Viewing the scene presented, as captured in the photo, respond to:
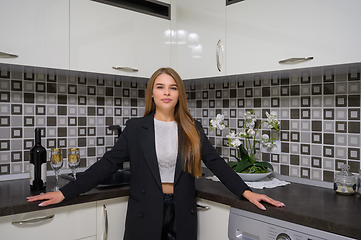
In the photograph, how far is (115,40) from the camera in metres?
1.81

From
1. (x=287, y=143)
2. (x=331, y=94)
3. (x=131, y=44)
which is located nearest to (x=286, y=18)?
(x=331, y=94)

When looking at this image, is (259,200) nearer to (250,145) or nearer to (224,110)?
(250,145)

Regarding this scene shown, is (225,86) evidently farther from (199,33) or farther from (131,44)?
(131,44)

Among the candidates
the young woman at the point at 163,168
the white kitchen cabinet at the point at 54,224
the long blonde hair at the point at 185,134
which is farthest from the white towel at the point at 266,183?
the white kitchen cabinet at the point at 54,224

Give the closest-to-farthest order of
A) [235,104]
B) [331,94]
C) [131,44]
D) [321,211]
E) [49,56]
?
1. [321,211]
2. [49,56]
3. [331,94]
4. [131,44]
5. [235,104]

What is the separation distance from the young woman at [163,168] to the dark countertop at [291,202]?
0.09m

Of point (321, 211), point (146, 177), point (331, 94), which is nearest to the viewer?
point (321, 211)

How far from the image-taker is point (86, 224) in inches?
59.9

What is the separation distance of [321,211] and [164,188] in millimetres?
721

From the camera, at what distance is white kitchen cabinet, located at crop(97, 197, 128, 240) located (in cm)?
157

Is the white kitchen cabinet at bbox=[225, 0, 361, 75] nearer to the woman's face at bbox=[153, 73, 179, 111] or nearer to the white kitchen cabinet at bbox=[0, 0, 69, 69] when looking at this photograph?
the woman's face at bbox=[153, 73, 179, 111]

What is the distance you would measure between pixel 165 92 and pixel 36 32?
0.74m

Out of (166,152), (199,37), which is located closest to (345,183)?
(166,152)

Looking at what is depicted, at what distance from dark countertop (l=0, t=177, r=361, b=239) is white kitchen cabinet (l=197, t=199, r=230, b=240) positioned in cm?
5
